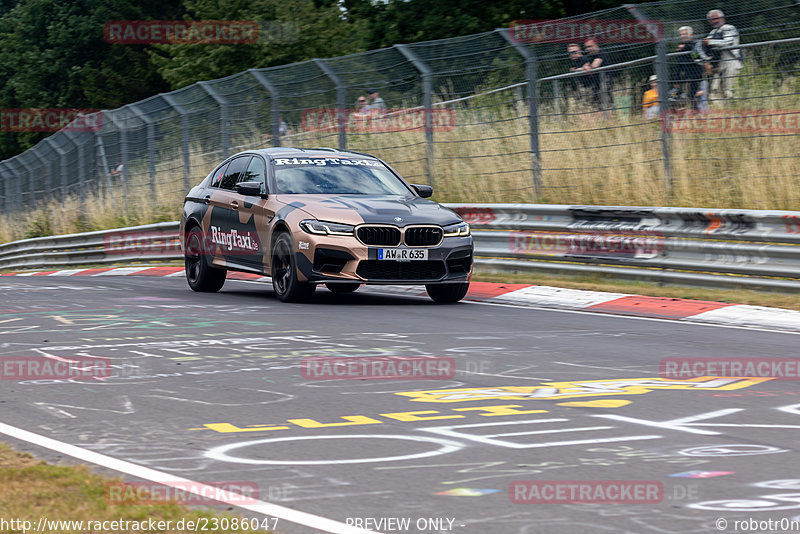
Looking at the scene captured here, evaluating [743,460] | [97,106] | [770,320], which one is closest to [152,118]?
[770,320]

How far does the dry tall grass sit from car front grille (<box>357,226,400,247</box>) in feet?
13.9

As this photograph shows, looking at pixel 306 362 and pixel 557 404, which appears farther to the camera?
pixel 306 362

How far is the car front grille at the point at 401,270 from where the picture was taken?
12.2 meters

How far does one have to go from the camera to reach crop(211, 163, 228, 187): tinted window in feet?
48.3

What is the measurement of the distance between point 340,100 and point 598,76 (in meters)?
4.99

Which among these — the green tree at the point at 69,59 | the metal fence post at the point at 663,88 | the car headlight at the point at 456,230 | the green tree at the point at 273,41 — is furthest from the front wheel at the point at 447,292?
the green tree at the point at 69,59

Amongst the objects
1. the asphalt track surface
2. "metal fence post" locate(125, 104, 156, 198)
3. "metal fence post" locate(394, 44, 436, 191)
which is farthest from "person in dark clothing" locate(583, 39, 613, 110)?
"metal fence post" locate(125, 104, 156, 198)

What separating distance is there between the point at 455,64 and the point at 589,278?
4602 millimetres

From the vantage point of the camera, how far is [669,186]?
1498 cm

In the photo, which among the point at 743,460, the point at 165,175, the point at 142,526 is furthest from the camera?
the point at 165,175

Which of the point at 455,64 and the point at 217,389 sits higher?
the point at 455,64

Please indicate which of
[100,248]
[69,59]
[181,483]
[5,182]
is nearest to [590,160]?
[181,483]

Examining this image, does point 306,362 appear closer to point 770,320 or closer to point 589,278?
point 770,320

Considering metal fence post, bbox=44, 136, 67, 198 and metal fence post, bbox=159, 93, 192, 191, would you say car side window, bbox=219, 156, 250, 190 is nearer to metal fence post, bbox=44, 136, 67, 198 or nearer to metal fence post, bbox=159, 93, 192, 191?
metal fence post, bbox=159, 93, 192, 191
